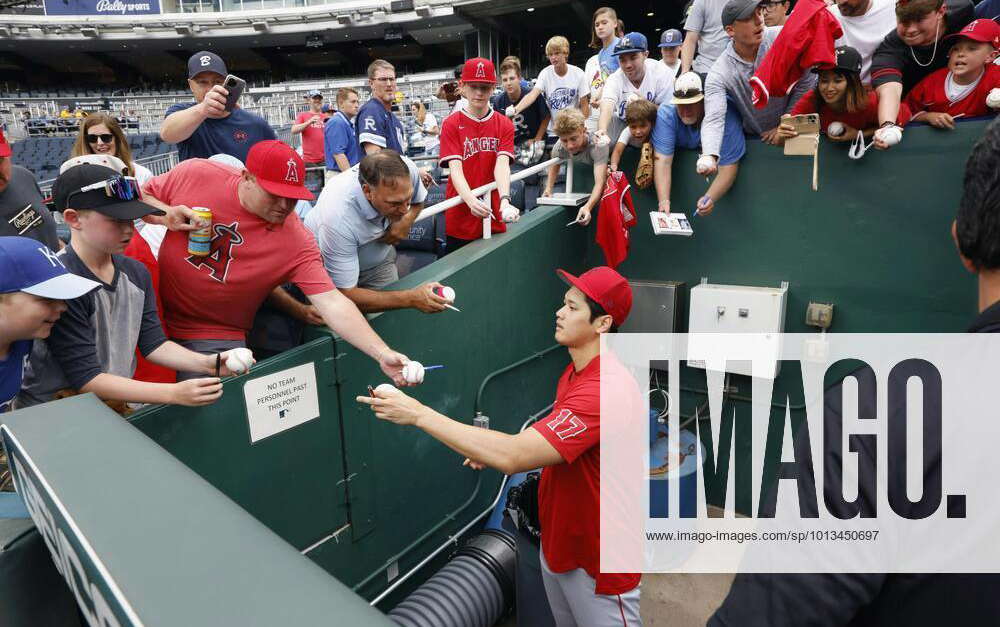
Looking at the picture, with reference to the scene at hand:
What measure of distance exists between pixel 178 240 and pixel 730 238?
4.04m

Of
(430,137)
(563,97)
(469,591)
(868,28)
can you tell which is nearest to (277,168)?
(469,591)

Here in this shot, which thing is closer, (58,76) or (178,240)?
(178,240)

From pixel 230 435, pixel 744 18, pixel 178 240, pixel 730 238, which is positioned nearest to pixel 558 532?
pixel 230 435

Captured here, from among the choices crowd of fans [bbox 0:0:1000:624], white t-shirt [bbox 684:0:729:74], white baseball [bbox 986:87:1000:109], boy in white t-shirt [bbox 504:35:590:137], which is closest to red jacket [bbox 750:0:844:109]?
crowd of fans [bbox 0:0:1000:624]

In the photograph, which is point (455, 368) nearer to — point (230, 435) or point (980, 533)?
point (230, 435)

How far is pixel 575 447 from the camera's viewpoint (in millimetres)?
2260

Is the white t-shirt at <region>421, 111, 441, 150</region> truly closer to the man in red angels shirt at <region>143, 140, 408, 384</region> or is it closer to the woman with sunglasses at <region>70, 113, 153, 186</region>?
the woman with sunglasses at <region>70, 113, 153, 186</region>

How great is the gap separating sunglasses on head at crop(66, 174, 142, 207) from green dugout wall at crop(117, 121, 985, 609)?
3.16 ft

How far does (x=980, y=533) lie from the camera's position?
93 cm

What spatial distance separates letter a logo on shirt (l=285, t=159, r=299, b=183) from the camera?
2.65 m

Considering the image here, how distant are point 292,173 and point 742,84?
10.9ft

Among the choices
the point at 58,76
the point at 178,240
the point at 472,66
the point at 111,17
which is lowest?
the point at 178,240

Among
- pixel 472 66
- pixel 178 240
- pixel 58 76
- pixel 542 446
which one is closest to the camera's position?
pixel 542 446

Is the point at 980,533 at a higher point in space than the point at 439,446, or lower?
Answer: higher
